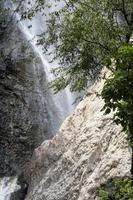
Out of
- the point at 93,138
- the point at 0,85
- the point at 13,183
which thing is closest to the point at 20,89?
the point at 0,85

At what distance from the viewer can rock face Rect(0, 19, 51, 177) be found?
19.5 meters

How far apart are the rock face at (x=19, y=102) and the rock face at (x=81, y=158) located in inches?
146

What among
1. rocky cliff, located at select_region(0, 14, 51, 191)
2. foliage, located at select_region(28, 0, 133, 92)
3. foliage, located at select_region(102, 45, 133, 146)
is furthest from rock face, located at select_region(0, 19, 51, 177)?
foliage, located at select_region(102, 45, 133, 146)

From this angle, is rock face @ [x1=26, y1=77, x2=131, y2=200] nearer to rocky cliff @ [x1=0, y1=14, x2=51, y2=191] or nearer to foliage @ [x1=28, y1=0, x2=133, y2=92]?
foliage @ [x1=28, y1=0, x2=133, y2=92]

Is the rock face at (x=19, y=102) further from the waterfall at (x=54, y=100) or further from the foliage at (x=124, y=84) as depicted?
the foliage at (x=124, y=84)

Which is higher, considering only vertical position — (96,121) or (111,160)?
(96,121)

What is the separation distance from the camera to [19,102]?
67.6 ft

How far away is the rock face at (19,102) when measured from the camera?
19.5 m

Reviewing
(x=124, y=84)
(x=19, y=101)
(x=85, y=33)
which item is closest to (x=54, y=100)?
(x=19, y=101)

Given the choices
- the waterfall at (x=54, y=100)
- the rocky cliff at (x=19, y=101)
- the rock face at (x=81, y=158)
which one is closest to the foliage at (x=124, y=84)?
the rock face at (x=81, y=158)

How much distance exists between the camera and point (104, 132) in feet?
42.9

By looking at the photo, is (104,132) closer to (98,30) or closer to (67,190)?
(67,190)

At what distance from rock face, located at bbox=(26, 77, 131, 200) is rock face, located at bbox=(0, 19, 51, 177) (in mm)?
3696

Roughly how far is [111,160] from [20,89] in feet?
32.9
